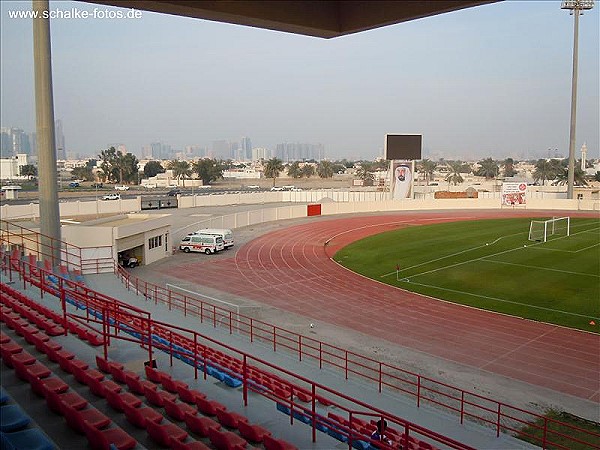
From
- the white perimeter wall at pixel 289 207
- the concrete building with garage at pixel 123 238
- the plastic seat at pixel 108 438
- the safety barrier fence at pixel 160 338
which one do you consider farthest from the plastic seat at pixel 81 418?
the white perimeter wall at pixel 289 207

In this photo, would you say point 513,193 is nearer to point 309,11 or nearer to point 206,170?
point 309,11

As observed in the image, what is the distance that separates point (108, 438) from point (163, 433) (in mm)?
641

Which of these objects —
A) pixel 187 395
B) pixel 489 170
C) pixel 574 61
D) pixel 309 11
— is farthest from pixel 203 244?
pixel 489 170

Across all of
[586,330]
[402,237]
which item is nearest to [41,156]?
[586,330]

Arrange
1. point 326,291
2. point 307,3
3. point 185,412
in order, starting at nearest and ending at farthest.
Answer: point 307,3 → point 185,412 → point 326,291

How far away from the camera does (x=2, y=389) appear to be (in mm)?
7723

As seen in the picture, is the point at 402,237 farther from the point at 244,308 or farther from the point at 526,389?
the point at 526,389

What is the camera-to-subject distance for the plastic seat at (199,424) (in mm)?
7355

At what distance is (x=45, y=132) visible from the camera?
18500 millimetres

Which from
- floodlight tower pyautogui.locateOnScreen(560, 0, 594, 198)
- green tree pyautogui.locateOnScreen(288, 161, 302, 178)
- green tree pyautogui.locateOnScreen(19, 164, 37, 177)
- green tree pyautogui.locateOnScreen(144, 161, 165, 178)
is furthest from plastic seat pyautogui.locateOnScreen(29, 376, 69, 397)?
green tree pyautogui.locateOnScreen(288, 161, 302, 178)

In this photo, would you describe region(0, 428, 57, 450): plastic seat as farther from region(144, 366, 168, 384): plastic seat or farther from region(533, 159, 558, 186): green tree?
region(533, 159, 558, 186): green tree

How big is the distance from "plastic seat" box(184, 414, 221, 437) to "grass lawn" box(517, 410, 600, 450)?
255 inches

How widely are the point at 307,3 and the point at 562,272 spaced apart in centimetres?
2610

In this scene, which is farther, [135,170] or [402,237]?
[135,170]
